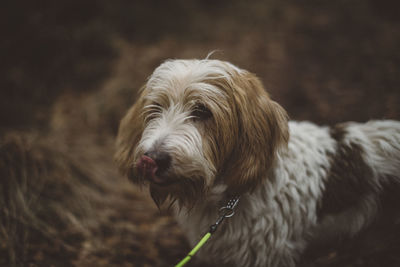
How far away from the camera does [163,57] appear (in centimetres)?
675

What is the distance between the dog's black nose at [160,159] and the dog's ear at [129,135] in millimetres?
545

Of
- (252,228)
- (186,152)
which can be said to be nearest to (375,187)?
(252,228)

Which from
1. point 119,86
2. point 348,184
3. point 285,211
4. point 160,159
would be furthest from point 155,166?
point 119,86

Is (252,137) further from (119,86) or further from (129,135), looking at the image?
(119,86)

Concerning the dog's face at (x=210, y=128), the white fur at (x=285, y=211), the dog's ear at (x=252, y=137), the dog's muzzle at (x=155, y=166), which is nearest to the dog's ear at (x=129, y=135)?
the dog's face at (x=210, y=128)

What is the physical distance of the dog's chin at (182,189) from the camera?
1825 millimetres

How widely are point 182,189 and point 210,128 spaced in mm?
498

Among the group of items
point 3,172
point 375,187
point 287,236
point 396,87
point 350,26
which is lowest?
point 287,236

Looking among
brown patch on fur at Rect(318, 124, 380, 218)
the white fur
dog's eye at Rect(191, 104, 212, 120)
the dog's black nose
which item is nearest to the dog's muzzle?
the dog's black nose

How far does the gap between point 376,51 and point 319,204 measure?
4370 mm

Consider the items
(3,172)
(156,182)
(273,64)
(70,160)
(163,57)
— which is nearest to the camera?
(156,182)

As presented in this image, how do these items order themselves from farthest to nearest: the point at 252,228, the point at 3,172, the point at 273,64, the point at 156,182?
the point at 273,64 → the point at 3,172 → the point at 252,228 → the point at 156,182

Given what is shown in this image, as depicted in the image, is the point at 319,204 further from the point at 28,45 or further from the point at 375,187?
the point at 28,45

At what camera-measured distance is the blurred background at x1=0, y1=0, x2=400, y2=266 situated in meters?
2.99
